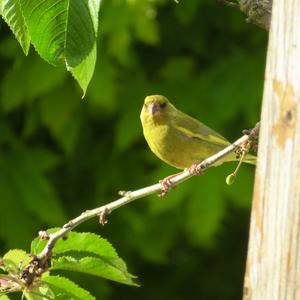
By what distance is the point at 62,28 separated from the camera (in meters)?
2.64

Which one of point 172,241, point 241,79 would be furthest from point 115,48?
point 172,241

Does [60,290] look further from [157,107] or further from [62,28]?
[157,107]

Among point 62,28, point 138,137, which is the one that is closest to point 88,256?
point 62,28

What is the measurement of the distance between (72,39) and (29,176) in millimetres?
4581

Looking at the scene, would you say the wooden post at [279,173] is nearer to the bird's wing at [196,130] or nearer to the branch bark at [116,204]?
the branch bark at [116,204]

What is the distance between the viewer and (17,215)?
7027mm

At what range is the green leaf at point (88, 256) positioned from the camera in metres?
2.89

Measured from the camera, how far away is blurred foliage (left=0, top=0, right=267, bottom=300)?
6.96 metres

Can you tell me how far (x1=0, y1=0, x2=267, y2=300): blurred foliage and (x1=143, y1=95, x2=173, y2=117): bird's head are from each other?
1.00 metres

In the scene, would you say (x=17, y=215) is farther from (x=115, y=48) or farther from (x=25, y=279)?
(x=25, y=279)

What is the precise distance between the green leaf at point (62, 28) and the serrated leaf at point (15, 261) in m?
0.61

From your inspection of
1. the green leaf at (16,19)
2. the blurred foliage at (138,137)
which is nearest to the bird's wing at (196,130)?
the blurred foliage at (138,137)

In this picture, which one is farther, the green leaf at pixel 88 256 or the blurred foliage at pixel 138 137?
the blurred foliage at pixel 138 137

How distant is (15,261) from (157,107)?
271 cm
